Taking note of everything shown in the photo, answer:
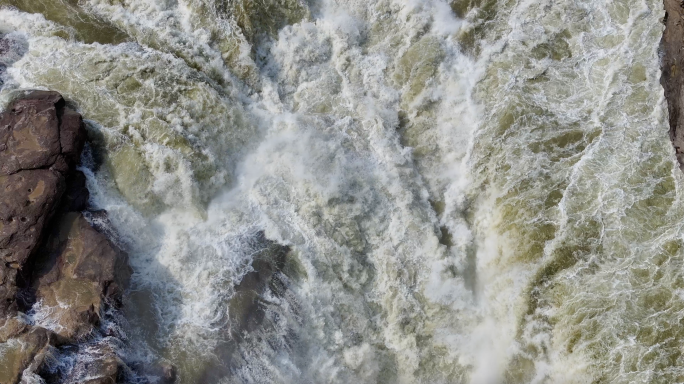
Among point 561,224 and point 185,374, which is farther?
point 561,224

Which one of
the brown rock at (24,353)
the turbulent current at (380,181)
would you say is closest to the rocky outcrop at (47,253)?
the brown rock at (24,353)

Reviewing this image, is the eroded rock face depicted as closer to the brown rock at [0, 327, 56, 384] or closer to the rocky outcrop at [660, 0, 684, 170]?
the brown rock at [0, 327, 56, 384]

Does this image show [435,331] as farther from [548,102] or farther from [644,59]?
[644,59]

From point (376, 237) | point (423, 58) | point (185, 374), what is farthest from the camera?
point (423, 58)

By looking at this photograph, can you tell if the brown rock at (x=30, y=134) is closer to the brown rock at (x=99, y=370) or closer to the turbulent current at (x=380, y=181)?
the turbulent current at (x=380, y=181)

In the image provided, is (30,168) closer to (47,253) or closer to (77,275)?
(47,253)

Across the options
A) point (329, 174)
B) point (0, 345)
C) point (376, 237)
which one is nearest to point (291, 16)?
point (329, 174)
